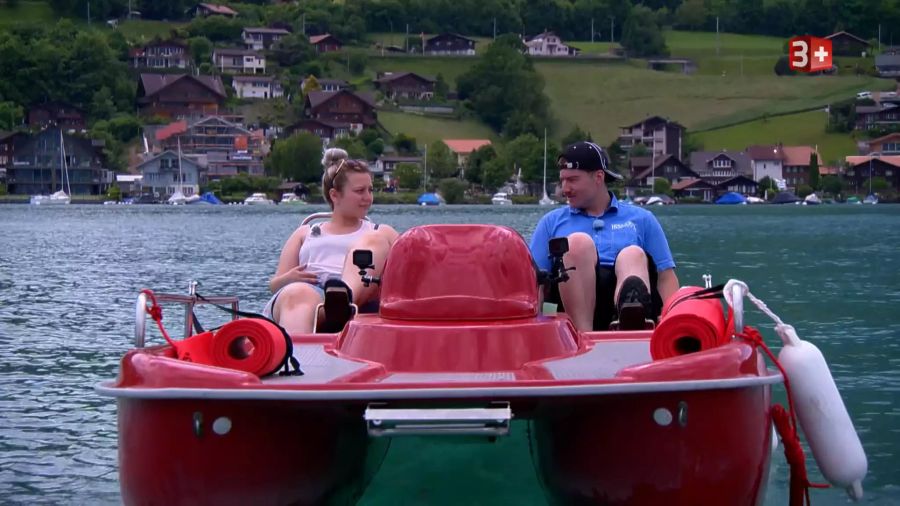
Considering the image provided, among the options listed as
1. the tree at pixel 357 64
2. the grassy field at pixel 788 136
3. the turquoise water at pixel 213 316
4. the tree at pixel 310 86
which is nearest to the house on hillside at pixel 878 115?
the grassy field at pixel 788 136

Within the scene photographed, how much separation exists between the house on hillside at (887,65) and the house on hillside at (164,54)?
9181 centimetres

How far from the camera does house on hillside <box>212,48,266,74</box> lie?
18638cm

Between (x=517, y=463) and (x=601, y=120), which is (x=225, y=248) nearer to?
(x=517, y=463)

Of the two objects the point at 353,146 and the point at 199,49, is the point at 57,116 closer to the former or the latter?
the point at 199,49

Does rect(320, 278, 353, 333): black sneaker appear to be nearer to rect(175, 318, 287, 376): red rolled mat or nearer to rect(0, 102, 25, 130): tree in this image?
rect(175, 318, 287, 376): red rolled mat

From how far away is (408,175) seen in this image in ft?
452

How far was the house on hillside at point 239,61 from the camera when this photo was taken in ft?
611

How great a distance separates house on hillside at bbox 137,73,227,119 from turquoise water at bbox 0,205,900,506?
418 feet

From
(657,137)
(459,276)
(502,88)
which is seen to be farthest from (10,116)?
(459,276)

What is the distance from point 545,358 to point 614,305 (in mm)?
2056

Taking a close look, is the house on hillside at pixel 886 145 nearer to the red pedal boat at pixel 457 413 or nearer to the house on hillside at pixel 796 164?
the house on hillside at pixel 796 164

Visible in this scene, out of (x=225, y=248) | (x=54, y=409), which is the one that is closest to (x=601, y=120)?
(x=225, y=248)

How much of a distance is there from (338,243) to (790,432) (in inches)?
142

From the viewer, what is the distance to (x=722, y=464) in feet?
18.6
